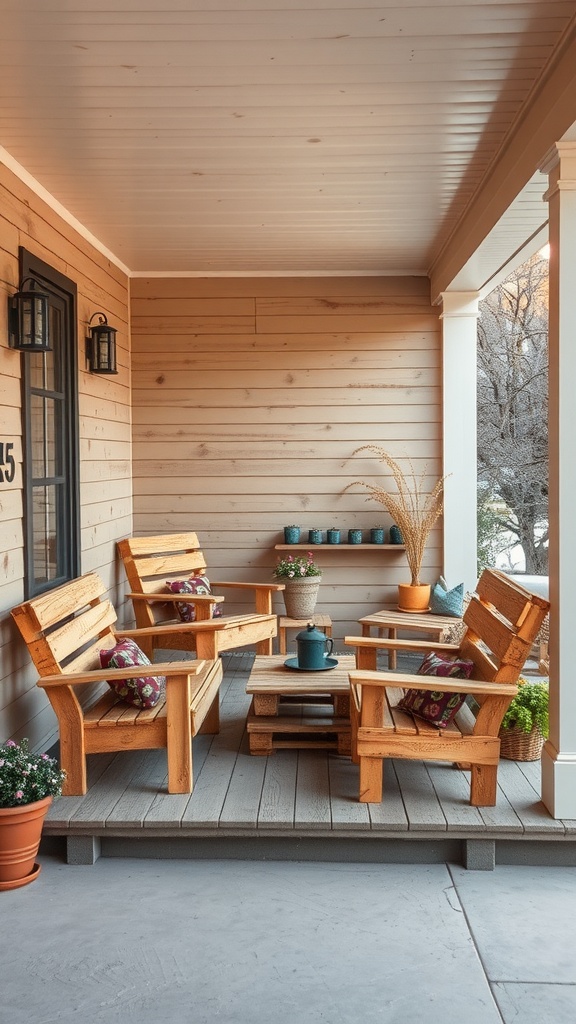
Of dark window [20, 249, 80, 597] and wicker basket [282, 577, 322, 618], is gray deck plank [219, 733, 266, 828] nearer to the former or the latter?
dark window [20, 249, 80, 597]

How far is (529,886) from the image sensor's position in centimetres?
300

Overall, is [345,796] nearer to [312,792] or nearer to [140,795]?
[312,792]

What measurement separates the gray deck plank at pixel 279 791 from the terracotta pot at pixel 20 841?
0.76 meters

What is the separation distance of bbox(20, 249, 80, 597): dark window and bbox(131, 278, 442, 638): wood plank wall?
149 cm

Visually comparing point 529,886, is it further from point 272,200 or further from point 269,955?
point 272,200

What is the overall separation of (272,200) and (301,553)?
8.22ft

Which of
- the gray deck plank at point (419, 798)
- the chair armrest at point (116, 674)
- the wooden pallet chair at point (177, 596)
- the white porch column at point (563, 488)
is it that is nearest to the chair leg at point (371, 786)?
the gray deck plank at point (419, 798)

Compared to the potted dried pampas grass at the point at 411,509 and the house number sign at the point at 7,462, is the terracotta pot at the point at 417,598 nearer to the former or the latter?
the potted dried pampas grass at the point at 411,509

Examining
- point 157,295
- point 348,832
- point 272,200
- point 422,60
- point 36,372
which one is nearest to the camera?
point 422,60

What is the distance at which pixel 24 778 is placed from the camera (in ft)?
9.78

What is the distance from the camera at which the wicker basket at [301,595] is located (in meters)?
5.76

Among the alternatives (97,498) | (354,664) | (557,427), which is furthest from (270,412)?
(557,427)

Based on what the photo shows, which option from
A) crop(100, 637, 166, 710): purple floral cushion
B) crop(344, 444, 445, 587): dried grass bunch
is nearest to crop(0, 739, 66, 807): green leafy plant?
crop(100, 637, 166, 710): purple floral cushion

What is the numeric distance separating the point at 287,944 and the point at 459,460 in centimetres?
398
